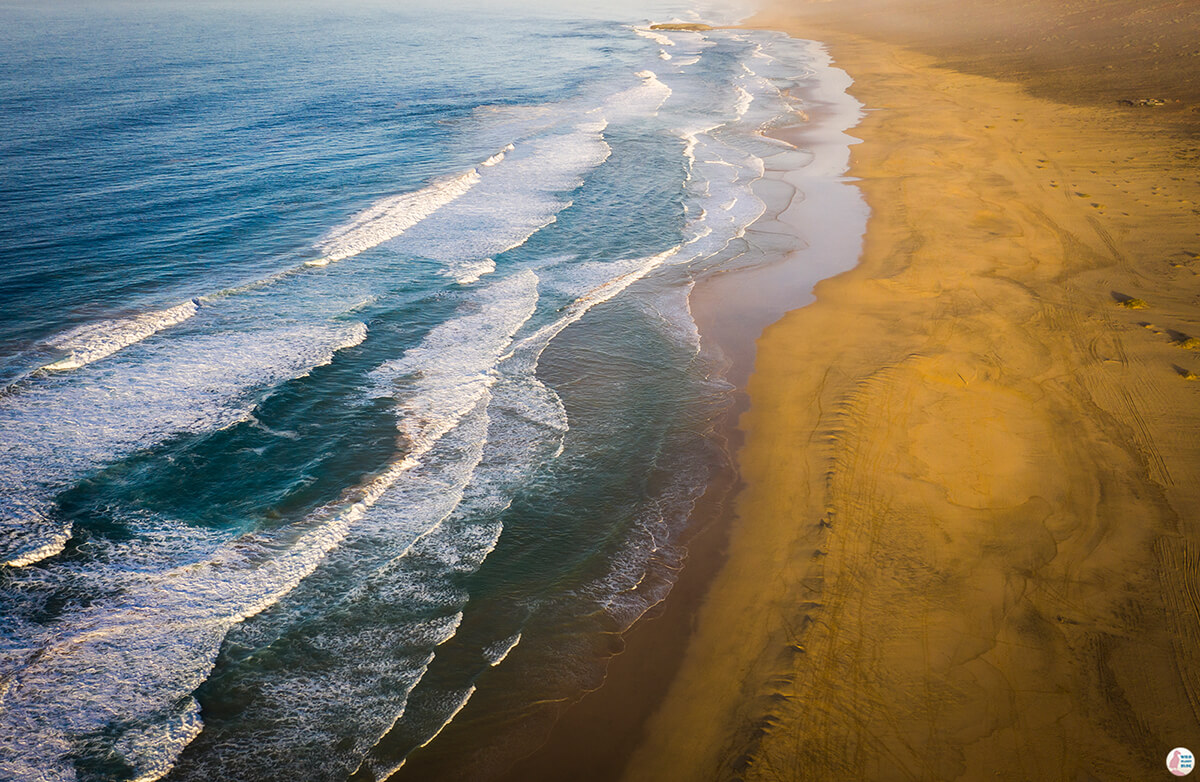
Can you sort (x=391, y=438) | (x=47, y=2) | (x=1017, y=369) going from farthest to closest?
(x=47, y=2), (x=1017, y=369), (x=391, y=438)

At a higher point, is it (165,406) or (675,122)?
(675,122)

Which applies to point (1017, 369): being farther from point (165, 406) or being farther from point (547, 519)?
point (165, 406)

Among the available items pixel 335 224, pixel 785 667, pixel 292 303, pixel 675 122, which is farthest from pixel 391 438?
pixel 675 122

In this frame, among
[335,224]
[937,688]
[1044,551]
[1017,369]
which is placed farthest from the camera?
[335,224]

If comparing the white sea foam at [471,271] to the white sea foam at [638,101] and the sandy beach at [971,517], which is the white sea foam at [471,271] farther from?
the white sea foam at [638,101]

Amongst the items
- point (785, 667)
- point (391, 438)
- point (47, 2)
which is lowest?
point (785, 667)

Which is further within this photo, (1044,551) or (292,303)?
(292,303)

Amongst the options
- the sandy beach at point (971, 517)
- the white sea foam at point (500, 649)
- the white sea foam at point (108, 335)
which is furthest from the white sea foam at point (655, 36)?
the white sea foam at point (500, 649)

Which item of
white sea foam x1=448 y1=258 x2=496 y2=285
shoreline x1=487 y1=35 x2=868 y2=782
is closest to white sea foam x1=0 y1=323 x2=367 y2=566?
white sea foam x1=448 y1=258 x2=496 y2=285

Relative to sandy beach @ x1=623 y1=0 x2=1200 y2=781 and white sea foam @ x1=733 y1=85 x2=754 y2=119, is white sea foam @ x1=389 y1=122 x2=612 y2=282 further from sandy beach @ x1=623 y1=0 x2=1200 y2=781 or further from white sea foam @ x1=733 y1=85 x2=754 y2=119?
white sea foam @ x1=733 y1=85 x2=754 y2=119
